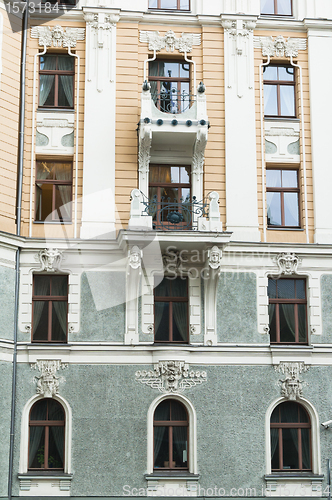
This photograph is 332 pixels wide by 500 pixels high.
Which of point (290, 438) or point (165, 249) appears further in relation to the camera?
point (165, 249)

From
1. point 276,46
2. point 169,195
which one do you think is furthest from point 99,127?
point 276,46

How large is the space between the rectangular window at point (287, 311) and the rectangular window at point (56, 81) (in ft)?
27.8

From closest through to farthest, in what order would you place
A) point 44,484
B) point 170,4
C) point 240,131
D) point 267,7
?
1. point 44,484
2. point 240,131
3. point 170,4
4. point 267,7

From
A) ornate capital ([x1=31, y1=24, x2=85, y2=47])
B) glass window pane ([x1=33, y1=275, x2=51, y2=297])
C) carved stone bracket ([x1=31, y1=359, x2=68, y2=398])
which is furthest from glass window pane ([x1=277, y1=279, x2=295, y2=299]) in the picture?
ornate capital ([x1=31, y1=24, x2=85, y2=47])

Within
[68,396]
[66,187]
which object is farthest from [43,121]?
[68,396]

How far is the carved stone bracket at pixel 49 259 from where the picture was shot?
21.8 metres

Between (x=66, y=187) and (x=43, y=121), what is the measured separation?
2.14 m

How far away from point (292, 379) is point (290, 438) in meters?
1.69

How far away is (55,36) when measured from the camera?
23250mm

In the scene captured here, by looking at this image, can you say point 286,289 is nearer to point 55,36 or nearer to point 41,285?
point 41,285

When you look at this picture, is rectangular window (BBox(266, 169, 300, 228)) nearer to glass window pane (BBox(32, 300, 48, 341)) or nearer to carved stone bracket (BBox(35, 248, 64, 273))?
carved stone bracket (BBox(35, 248, 64, 273))

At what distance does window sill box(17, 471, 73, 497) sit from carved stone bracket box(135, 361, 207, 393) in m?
3.35

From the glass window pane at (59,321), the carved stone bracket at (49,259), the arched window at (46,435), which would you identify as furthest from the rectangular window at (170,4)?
the arched window at (46,435)

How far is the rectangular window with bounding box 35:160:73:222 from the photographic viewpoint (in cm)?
2242
